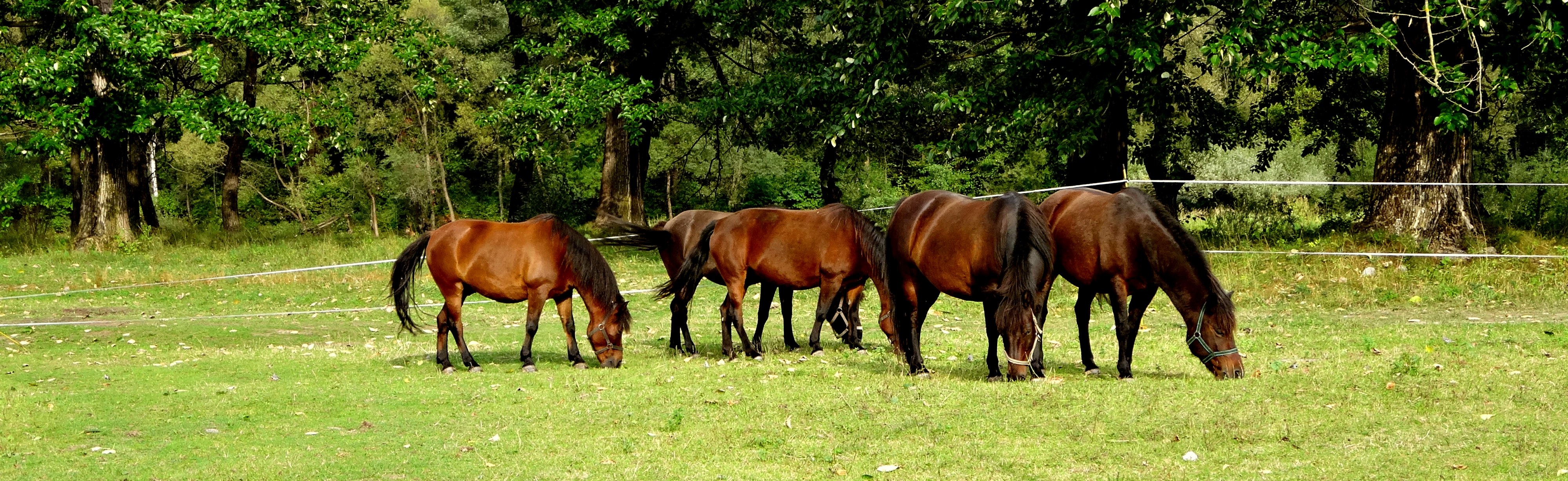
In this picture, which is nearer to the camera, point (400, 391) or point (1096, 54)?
point (400, 391)

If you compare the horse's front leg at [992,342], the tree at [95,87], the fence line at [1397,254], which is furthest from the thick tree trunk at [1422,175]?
the tree at [95,87]

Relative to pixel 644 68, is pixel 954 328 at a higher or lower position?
lower

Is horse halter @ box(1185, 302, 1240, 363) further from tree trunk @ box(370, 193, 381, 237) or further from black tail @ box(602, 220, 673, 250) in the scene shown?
tree trunk @ box(370, 193, 381, 237)

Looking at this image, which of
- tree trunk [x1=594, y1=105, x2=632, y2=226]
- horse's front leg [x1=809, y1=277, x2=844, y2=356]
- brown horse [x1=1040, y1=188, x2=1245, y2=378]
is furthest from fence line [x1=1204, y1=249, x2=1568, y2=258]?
tree trunk [x1=594, y1=105, x2=632, y2=226]

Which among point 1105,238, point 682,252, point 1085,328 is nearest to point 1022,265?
point 1105,238

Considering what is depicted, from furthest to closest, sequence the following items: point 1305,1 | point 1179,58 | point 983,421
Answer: point 1179,58 < point 1305,1 < point 983,421

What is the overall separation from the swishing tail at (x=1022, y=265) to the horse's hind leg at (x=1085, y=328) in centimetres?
98

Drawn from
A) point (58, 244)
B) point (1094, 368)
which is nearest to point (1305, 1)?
point (1094, 368)

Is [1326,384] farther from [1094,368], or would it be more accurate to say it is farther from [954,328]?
[954,328]

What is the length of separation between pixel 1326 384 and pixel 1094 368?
6.37 feet

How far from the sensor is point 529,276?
1198cm

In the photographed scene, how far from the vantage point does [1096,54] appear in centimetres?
1792

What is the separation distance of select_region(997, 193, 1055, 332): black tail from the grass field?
632mm

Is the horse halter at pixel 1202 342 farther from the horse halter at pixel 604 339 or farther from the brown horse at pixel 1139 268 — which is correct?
the horse halter at pixel 604 339
